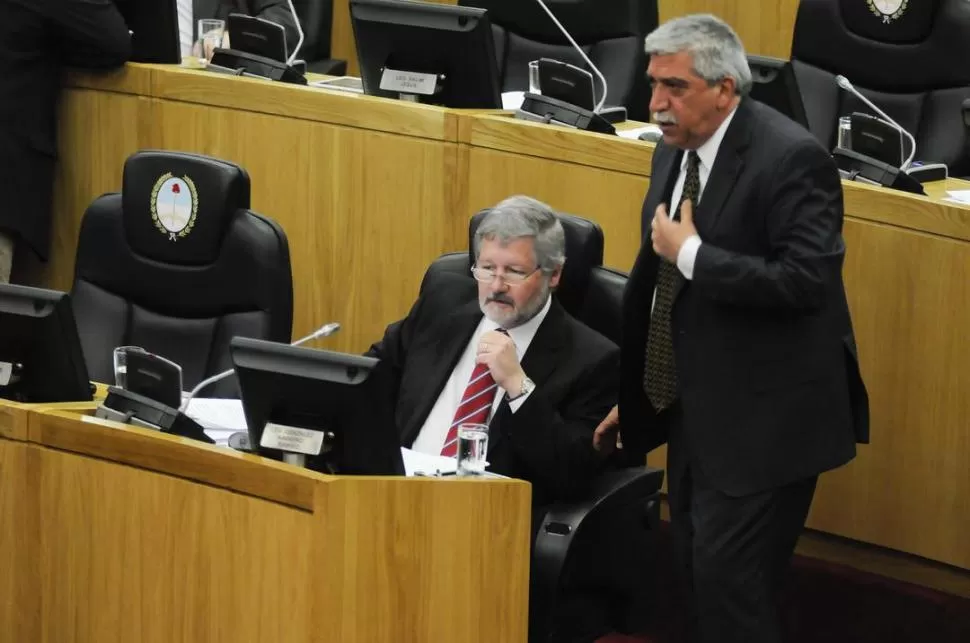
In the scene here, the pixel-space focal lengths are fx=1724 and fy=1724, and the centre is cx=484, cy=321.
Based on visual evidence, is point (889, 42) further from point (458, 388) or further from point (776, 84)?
point (458, 388)

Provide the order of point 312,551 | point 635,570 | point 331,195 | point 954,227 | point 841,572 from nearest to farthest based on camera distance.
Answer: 1. point 312,551
2. point 635,570
3. point 954,227
4. point 841,572
5. point 331,195

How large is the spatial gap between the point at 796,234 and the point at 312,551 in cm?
89

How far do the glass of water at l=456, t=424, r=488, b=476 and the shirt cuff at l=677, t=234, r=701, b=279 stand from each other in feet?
1.34

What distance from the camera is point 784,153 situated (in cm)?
270

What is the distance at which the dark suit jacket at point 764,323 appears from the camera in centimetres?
268

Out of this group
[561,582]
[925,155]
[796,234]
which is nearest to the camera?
[796,234]

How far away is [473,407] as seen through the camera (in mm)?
3197

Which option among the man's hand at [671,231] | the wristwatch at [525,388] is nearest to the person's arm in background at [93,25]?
the wristwatch at [525,388]

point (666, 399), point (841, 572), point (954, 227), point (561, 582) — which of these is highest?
point (954, 227)

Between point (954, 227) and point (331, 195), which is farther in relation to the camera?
point (331, 195)

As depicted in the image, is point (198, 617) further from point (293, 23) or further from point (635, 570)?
point (293, 23)

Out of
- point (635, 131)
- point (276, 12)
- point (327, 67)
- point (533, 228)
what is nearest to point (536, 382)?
point (533, 228)

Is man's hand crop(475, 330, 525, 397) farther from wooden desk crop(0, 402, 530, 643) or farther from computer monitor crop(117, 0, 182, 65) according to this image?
computer monitor crop(117, 0, 182, 65)

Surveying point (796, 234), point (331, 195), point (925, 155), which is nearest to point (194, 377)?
point (331, 195)
